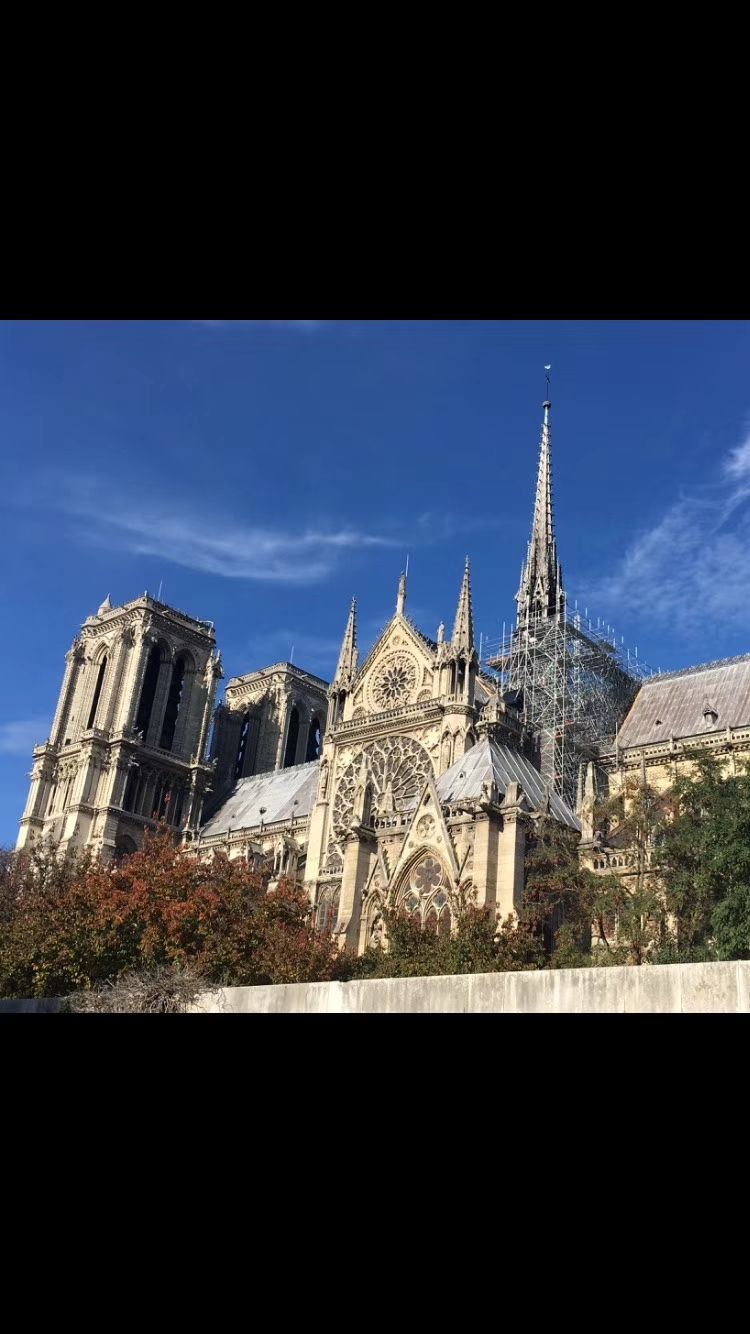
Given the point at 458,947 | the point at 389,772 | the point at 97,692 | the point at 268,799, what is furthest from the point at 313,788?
the point at 458,947

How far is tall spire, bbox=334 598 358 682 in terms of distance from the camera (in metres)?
52.1

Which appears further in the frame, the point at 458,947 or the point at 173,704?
the point at 173,704

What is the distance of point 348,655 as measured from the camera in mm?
52625

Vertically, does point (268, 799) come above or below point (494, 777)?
above

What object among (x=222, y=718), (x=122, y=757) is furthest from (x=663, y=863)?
(x=222, y=718)

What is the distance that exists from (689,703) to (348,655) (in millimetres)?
15963

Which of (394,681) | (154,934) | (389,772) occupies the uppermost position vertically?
(394,681)

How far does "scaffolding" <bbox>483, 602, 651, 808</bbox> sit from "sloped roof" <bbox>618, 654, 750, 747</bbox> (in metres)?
0.81

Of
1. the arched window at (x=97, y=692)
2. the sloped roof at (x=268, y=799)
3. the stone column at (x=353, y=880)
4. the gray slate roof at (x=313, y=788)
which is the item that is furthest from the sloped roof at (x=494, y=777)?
the arched window at (x=97, y=692)

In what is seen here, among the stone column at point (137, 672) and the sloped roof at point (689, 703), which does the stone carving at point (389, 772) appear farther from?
the stone column at point (137, 672)

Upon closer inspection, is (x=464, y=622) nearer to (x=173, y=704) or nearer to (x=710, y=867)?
(x=710, y=867)

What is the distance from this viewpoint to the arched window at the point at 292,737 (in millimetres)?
87500

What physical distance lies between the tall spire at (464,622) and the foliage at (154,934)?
16137 mm
